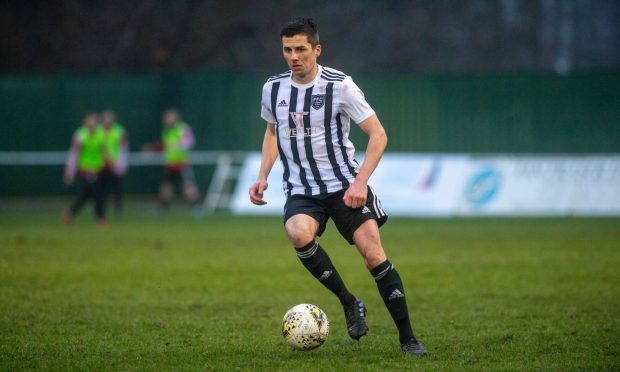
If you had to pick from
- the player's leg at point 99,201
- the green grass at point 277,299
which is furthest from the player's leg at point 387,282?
the player's leg at point 99,201

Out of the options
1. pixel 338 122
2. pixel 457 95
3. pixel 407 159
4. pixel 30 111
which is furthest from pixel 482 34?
pixel 338 122

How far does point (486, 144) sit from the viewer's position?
25.1 meters

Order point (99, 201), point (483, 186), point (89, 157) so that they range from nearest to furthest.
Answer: point (99, 201) → point (89, 157) → point (483, 186)

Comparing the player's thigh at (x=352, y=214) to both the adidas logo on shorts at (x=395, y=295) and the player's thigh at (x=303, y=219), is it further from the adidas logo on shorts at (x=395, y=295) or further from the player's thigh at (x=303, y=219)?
the adidas logo on shorts at (x=395, y=295)

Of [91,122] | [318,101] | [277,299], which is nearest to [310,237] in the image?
[318,101]

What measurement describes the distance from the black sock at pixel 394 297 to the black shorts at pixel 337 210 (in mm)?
324

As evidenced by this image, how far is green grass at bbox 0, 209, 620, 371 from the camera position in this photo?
6695 mm

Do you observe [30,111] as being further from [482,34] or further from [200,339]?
[200,339]

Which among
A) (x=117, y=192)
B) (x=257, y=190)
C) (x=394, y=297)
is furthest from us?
(x=117, y=192)

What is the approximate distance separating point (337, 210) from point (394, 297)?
27.3 inches

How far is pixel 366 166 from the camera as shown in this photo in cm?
671

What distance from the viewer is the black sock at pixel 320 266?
22.7 ft

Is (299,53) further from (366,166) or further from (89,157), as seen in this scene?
(89,157)

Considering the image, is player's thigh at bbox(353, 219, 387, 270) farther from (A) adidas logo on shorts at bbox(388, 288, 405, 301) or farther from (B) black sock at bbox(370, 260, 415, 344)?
(A) adidas logo on shorts at bbox(388, 288, 405, 301)
